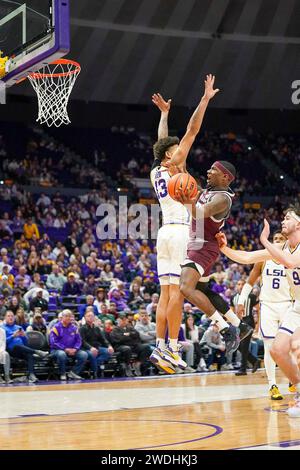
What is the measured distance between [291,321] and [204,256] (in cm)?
134

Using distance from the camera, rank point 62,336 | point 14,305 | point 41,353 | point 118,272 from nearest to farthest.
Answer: point 41,353 → point 62,336 → point 14,305 → point 118,272

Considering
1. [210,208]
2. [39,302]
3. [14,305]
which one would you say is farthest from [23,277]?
[210,208]

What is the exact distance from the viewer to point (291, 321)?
8.95m

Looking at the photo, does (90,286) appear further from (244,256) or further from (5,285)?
(244,256)

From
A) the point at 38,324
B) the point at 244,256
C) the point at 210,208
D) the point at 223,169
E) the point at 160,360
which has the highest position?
the point at 223,169

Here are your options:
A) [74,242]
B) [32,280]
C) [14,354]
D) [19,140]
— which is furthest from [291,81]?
[14,354]

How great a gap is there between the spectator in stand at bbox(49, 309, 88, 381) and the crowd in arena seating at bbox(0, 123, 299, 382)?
0.02m

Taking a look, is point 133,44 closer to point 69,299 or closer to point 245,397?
point 69,299

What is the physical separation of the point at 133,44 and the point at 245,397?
2275 centimetres

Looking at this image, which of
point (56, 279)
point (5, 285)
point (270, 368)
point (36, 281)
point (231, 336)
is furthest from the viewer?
point (56, 279)

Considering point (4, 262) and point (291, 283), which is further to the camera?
point (4, 262)

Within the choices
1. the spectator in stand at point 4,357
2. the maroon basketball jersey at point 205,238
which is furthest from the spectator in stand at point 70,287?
the maroon basketball jersey at point 205,238

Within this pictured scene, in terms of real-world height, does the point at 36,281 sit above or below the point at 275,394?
above

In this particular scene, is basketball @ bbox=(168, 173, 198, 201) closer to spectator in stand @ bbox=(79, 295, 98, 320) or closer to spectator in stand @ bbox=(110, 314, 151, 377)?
spectator in stand @ bbox=(110, 314, 151, 377)
